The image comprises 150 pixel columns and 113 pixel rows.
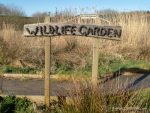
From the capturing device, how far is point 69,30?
8.71m

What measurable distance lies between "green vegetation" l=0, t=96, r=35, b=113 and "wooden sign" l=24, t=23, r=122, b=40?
1.22m

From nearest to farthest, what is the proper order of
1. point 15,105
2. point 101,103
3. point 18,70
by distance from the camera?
1. point 101,103
2. point 15,105
3. point 18,70

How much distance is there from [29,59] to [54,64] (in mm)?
996

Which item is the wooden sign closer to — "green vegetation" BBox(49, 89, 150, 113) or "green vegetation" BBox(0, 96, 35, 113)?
"green vegetation" BBox(0, 96, 35, 113)

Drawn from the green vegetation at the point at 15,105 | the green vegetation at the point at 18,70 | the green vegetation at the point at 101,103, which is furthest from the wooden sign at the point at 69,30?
the green vegetation at the point at 18,70

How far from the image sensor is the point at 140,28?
1795 centimetres

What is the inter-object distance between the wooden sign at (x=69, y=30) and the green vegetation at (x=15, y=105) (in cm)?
122

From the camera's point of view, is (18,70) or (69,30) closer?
(69,30)

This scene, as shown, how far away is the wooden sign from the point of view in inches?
339

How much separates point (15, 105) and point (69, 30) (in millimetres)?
1722

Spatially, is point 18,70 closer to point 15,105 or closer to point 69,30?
point 69,30

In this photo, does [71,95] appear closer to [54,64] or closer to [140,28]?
[54,64]

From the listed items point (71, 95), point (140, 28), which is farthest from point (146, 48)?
point (71, 95)

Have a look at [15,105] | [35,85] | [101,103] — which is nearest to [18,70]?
[35,85]
